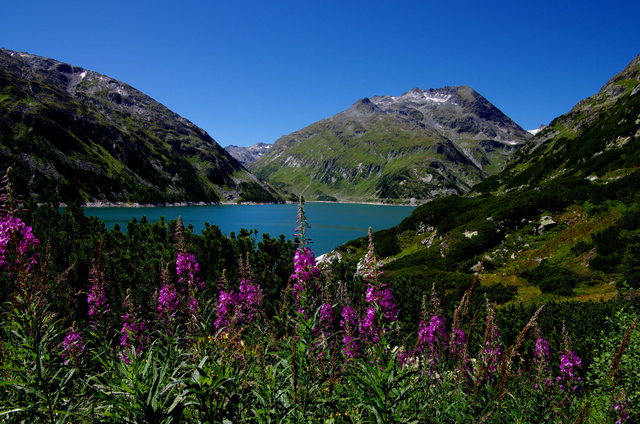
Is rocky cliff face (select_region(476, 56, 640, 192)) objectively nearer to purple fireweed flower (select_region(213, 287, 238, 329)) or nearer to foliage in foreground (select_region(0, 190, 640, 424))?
foliage in foreground (select_region(0, 190, 640, 424))

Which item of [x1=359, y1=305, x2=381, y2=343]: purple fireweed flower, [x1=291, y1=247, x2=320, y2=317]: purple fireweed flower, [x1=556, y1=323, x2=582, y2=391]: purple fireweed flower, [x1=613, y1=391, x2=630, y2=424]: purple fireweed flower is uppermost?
[x1=291, y1=247, x2=320, y2=317]: purple fireweed flower

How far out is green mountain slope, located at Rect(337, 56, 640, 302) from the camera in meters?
15.6

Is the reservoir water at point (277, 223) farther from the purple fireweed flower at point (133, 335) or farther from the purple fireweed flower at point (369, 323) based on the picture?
the purple fireweed flower at point (369, 323)

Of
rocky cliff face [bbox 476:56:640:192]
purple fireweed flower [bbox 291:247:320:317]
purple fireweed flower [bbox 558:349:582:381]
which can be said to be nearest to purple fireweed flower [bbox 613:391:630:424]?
purple fireweed flower [bbox 558:349:582:381]

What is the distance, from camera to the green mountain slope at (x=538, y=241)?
51.3ft

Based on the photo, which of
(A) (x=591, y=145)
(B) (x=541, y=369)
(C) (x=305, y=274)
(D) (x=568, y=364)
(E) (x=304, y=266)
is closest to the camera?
(B) (x=541, y=369)

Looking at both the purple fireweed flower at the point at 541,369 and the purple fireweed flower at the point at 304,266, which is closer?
the purple fireweed flower at the point at 541,369

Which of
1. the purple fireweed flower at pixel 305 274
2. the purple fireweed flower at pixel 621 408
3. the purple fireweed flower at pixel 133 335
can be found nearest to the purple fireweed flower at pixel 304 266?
the purple fireweed flower at pixel 305 274

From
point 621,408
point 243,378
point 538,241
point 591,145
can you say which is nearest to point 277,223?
point 591,145

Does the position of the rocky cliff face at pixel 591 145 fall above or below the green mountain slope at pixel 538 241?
above

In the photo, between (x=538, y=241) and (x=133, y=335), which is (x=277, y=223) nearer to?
(x=538, y=241)

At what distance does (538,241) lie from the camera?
871 inches

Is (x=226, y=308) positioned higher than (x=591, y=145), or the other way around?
(x=591, y=145)

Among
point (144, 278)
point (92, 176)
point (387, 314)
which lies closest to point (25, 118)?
point (92, 176)
